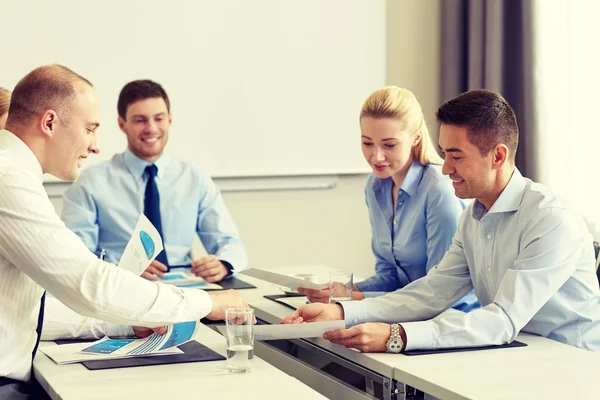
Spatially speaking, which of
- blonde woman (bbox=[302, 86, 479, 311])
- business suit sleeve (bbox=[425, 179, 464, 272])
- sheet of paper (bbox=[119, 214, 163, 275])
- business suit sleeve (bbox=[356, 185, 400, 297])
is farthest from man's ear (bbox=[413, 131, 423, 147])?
sheet of paper (bbox=[119, 214, 163, 275])

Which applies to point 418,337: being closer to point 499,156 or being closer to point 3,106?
point 499,156

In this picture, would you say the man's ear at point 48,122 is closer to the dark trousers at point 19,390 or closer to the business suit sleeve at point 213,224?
the dark trousers at point 19,390

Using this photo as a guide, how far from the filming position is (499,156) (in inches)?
95.3

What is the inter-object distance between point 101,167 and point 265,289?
1159mm

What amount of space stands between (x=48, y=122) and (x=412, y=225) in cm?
145

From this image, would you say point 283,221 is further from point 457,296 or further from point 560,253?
point 560,253

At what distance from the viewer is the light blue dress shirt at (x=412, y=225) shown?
2.94 m

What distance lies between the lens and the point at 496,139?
2.41 metres

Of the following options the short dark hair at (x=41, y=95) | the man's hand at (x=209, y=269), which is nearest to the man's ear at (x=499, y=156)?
the short dark hair at (x=41, y=95)

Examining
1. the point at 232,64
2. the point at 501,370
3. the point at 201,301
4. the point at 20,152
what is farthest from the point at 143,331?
the point at 232,64

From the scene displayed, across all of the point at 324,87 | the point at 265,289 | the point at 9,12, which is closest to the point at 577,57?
the point at 324,87

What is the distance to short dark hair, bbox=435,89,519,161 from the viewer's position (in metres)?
2.41

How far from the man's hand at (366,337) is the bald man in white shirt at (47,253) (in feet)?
1.01

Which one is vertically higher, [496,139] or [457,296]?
[496,139]
